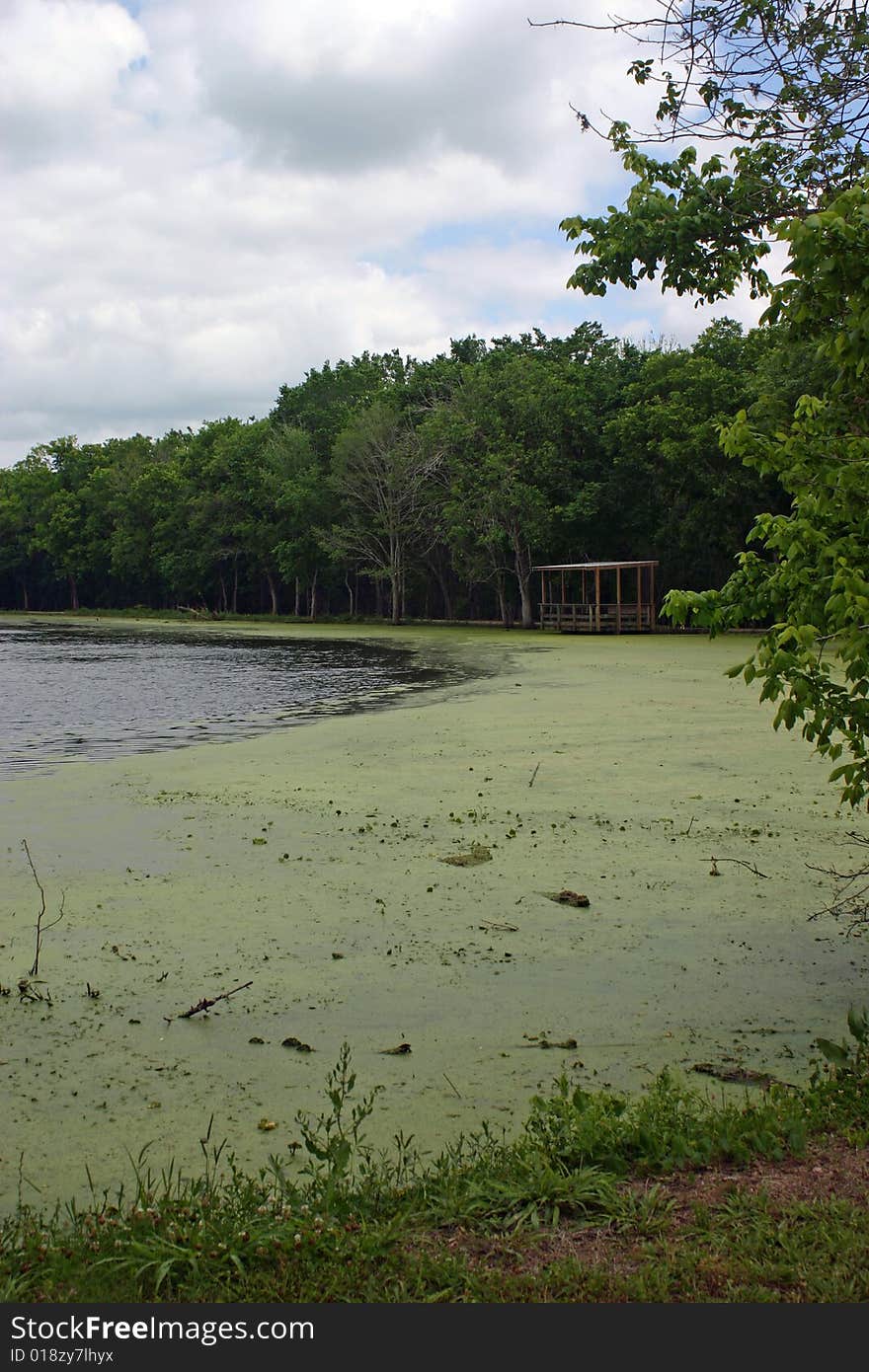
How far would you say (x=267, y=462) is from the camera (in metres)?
49.6

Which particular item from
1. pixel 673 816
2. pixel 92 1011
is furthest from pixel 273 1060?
pixel 673 816

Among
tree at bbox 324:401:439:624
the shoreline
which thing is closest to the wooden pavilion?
tree at bbox 324:401:439:624

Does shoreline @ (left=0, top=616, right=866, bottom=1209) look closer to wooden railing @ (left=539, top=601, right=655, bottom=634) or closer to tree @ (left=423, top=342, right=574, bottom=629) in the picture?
wooden railing @ (left=539, top=601, right=655, bottom=634)

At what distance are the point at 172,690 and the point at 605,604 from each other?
1899 centimetres

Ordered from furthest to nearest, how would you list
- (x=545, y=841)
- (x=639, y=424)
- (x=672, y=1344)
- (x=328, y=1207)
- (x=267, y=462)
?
1. (x=267, y=462)
2. (x=639, y=424)
3. (x=545, y=841)
4. (x=328, y=1207)
5. (x=672, y=1344)

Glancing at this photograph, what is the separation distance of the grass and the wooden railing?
97.7ft

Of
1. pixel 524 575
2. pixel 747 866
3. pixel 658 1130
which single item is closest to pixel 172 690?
pixel 747 866

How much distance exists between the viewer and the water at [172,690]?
1155cm

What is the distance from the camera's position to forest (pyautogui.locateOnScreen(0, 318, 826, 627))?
32.7 m

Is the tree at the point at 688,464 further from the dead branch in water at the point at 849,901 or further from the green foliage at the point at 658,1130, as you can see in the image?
the green foliage at the point at 658,1130

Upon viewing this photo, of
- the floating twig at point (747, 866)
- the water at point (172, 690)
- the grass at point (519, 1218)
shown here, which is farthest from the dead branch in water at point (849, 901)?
the water at point (172, 690)

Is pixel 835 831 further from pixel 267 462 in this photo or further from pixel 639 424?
pixel 267 462

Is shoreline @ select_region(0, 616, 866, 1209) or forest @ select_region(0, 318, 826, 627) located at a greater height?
forest @ select_region(0, 318, 826, 627)

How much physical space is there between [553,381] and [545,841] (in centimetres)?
3116
